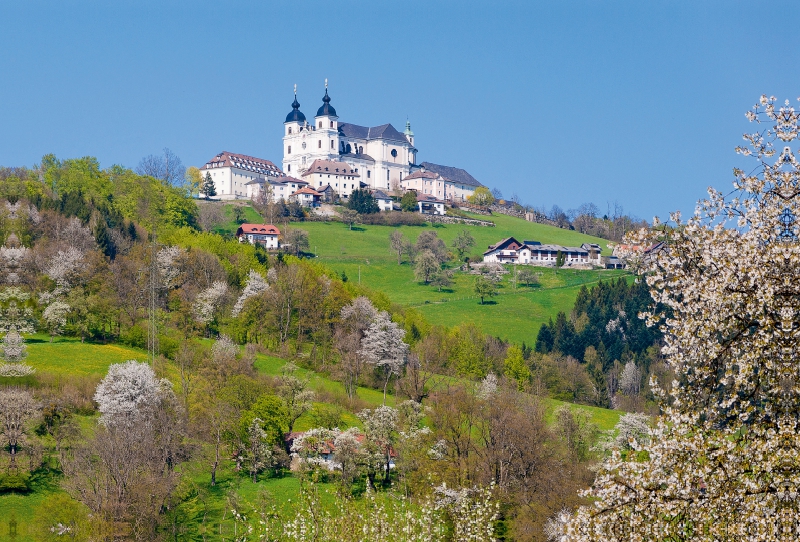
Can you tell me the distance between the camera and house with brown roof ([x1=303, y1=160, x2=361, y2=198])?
179m

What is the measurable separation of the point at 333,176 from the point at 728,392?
17213 cm

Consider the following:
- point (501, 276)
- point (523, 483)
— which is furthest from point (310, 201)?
point (523, 483)

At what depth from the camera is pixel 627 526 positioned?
11.1m

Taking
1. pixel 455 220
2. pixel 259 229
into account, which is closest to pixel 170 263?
pixel 259 229

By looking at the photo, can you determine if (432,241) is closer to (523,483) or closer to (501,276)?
(501,276)

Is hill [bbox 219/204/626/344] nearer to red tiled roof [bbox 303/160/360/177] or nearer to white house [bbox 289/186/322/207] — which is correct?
white house [bbox 289/186/322/207]

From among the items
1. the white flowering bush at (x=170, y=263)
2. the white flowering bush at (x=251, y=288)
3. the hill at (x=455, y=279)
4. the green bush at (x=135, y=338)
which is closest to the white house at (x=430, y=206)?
the hill at (x=455, y=279)

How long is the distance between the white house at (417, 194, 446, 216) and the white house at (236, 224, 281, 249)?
139 ft

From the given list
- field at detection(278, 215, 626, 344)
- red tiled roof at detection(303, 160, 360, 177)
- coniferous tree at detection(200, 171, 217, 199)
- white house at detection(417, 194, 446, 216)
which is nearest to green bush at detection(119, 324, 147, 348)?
field at detection(278, 215, 626, 344)

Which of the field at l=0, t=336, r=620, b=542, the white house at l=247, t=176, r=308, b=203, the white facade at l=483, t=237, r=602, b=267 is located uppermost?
the white house at l=247, t=176, r=308, b=203

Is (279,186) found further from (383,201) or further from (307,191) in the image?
(383,201)

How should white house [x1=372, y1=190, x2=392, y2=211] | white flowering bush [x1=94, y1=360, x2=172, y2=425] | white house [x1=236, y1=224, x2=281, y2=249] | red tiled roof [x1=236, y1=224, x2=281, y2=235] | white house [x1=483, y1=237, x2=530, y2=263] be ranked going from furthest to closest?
white house [x1=372, y1=190, x2=392, y2=211] < white house [x1=483, y1=237, x2=530, y2=263] < red tiled roof [x1=236, y1=224, x2=281, y2=235] < white house [x1=236, y1=224, x2=281, y2=249] < white flowering bush [x1=94, y1=360, x2=172, y2=425]

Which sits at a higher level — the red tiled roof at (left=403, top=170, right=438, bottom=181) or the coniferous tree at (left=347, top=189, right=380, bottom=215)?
the red tiled roof at (left=403, top=170, right=438, bottom=181)

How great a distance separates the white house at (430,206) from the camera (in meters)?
164
